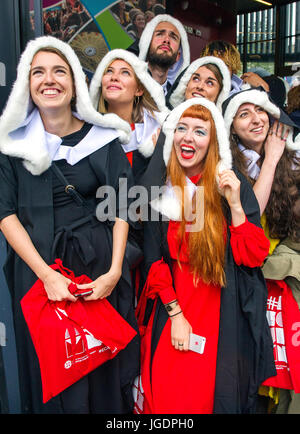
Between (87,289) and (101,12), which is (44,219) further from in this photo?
(101,12)

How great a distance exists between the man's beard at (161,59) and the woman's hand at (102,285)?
1854 mm

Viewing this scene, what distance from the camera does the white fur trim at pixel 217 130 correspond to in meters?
1.99

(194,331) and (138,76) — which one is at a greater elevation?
(138,76)

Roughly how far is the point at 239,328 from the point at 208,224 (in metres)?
0.55

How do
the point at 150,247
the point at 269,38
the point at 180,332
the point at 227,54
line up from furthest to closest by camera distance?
the point at 269,38
the point at 227,54
the point at 150,247
the point at 180,332

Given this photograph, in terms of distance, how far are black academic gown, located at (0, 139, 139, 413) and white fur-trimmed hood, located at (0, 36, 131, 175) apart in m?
0.07

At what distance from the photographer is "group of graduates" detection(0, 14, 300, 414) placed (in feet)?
6.12

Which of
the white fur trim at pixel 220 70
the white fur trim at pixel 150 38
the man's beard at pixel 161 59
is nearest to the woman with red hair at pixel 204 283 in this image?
the white fur trim at pixel 220 70

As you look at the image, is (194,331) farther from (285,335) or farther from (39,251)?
(39,251)

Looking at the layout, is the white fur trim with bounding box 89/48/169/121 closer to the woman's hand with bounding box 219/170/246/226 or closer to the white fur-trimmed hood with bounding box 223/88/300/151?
the white fur-trimmed hood with bounding box 223/88/300/151

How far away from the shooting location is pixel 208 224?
6.44 ft

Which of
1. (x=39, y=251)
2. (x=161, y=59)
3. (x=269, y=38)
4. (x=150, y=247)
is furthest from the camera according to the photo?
(x=269, y=38)

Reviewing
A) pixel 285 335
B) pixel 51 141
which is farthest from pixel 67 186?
pixel 285 335

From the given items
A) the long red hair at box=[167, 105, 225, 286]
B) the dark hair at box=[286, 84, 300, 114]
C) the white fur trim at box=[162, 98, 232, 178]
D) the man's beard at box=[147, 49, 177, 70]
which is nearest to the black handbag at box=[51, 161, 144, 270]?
the long red hair at box=[167, 105, 225, 286]
